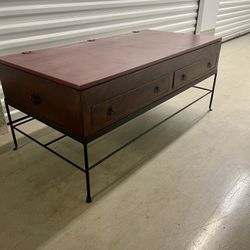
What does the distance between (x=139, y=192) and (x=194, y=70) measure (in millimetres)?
963

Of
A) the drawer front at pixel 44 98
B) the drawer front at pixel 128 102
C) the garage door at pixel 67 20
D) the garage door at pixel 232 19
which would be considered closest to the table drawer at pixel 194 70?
the drawer front at pixel 128 102

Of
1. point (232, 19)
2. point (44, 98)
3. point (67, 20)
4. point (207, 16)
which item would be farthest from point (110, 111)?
point (232, 19)

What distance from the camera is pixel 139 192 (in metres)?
1.48

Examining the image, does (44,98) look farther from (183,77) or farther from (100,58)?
(183,77)

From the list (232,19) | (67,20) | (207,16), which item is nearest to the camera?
(67,20)

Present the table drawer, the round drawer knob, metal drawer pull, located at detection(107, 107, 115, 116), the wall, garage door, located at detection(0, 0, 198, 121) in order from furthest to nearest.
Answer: the wall
garage door, located at detection(0, 0, 198, 121)
the table drawer
the round drawer knob
metal drawer pull, located at detection(107, 107, 115, 116)

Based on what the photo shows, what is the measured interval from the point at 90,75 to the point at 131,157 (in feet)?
2.49

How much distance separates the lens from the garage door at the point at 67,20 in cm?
189

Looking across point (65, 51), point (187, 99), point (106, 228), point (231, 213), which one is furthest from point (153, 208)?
point (187, 99)

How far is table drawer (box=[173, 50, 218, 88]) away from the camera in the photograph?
1.73 m

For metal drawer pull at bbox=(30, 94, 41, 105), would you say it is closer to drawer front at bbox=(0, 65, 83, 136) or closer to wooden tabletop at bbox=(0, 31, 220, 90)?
drawer front at bbox=(0, 65, 83, 136)

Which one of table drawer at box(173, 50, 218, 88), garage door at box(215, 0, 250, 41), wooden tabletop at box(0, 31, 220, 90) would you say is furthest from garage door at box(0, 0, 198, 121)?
garage door at box(215, 0, 250, 41)

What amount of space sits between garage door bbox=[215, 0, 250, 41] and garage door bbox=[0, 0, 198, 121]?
179cm

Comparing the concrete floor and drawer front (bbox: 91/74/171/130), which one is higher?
drawer front (bbox: 91/74/171/130)
